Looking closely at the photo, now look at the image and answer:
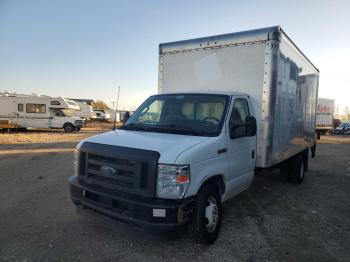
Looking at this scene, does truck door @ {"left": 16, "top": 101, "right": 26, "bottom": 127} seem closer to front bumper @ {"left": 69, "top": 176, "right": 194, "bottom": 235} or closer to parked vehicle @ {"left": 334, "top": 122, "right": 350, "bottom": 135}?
front bumper @ {"left": 69, "top": 176, "right": 194, "bottom": 235}

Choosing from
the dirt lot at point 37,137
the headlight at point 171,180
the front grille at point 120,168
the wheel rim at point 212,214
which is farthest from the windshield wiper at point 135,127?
the dirt lot at point 37,137

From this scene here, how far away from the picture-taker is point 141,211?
3479 mm

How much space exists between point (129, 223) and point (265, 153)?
2.92 metres

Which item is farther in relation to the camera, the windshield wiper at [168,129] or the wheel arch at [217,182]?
the windshield wiper at [168,129]

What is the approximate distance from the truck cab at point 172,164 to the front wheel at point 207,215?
0.5 inches

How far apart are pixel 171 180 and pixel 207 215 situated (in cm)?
102

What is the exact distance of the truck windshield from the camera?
441cm

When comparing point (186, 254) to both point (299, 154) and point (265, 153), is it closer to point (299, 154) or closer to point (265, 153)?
point (265, 153)

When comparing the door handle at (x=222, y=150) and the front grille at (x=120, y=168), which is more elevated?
the door handle at (x=222, y=150)

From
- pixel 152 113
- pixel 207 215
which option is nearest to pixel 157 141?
pixel 207 215

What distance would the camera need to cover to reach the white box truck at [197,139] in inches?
138

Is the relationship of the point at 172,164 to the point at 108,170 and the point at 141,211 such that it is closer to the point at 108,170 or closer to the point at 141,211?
the point at 141,211

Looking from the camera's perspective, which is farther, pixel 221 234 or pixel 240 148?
pixel 240 148

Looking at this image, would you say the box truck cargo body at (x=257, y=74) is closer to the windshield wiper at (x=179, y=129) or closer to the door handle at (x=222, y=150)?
the door handle at (x=222, y=150)
